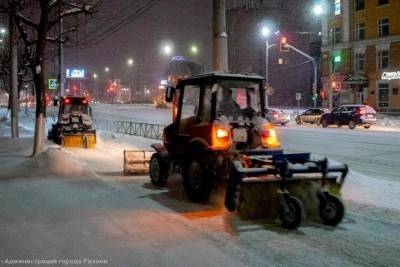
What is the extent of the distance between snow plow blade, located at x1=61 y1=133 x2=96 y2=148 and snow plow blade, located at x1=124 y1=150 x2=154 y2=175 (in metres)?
10.1

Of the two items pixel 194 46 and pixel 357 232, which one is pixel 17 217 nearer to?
pixel 357 232

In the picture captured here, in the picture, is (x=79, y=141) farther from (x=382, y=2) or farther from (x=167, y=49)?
(x=382, y=2)

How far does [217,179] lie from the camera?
35.4 ft

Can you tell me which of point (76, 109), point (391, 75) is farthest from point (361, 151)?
point (391, 75)

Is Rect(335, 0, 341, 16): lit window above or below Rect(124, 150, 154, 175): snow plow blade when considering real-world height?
above

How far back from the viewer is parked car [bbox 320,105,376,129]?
4009 centimetres

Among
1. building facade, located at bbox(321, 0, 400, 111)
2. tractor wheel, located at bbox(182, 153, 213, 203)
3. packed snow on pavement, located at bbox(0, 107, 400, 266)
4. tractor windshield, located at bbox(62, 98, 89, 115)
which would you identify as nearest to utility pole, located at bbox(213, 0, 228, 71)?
packed snow on pavement, located at bbox(0, 107, 400, 266)

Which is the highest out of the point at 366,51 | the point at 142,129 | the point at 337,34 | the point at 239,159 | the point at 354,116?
the point at 337,34

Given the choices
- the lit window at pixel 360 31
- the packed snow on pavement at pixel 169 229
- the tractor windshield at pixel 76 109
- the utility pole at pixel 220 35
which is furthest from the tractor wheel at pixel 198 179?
the lit window at pixel 360 31

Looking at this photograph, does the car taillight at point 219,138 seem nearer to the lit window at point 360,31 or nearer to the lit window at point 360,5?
the lit window at point 360,31

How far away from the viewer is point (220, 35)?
15.6 metres

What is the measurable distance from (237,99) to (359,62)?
57217 millimetres

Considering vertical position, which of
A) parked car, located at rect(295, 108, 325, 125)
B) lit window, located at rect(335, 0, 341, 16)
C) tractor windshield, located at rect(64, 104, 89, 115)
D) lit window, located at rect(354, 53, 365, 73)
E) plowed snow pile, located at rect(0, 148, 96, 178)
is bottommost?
plowed snow pile, located at rect(0, 148, 96, 178)

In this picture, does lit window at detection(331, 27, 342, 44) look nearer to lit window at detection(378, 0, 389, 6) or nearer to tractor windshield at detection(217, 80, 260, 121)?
lit window at detection(378, 0, 389, 6)
